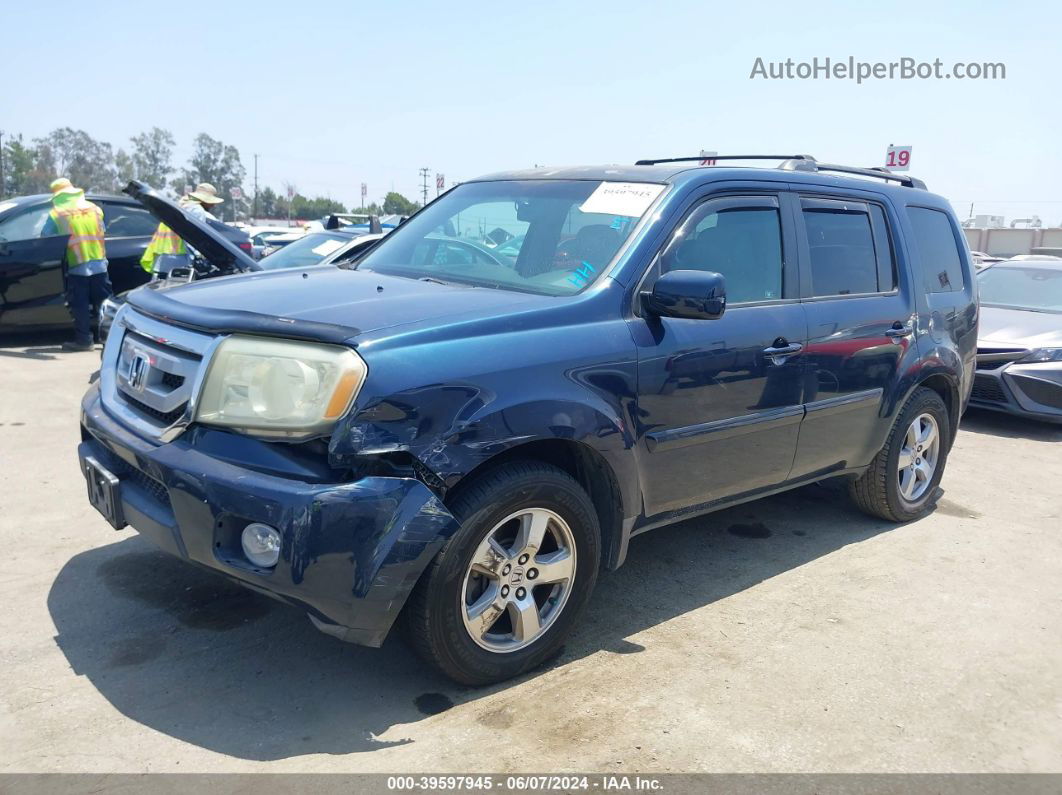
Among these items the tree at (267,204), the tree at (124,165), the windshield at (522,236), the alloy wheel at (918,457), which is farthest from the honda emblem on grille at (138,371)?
the tree at (124,165)

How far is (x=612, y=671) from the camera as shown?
10.8ft

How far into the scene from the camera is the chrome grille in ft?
9.65

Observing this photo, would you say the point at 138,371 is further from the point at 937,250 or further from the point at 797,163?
the point at 937,250

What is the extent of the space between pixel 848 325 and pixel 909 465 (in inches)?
49.9

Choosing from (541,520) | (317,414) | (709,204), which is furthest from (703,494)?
(317,414)

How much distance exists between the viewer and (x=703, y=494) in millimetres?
3828

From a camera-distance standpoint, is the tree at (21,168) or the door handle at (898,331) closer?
the door handle at (898,331)

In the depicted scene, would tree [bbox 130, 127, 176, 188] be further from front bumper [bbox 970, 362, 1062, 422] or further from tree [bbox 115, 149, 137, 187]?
front bumper [bbox 970, 362, 1062, 422]

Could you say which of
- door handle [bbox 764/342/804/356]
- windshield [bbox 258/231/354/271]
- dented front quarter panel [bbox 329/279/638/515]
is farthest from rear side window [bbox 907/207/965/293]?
windshield [bbox 258/231/354/271]

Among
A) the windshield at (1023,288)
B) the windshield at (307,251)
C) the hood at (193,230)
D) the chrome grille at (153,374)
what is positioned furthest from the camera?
the windshield at (1023,288)

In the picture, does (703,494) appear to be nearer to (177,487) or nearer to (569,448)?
(569,448)

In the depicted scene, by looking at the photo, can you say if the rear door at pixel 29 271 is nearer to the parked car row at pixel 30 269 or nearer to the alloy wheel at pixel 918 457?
the parked car row at pixel 30 269

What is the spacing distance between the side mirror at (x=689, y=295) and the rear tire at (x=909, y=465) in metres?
2.07

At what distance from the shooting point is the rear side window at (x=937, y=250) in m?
5.07
